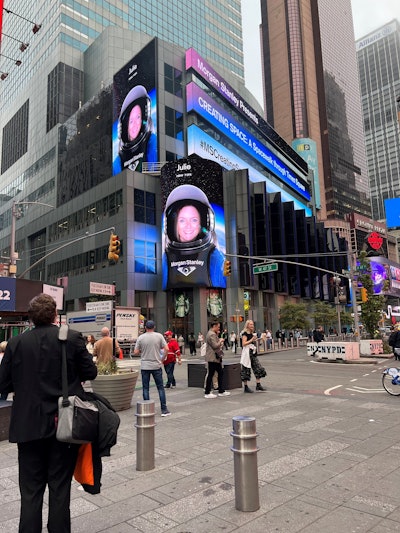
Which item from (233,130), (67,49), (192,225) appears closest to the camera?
(192,225)

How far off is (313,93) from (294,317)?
16457cm

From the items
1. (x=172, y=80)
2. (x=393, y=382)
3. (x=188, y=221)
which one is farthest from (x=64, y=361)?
(x=172, y=80)

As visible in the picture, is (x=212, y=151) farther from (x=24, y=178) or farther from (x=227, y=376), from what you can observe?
(x=227, y=376)

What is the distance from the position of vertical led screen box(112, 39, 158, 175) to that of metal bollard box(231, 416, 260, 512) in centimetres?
4856

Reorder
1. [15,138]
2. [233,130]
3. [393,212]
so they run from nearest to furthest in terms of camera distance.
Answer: [393,212]
[233,130]
[15,138]

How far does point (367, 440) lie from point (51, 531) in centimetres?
515

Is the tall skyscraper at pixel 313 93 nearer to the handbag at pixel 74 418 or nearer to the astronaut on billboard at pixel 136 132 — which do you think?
the astronaut on billboard at pixel 136 132

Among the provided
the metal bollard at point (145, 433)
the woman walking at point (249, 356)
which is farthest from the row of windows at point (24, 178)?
the metal bollard at point (145, 433)

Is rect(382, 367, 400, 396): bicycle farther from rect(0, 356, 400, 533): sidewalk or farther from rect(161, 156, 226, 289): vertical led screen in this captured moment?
rect(161, 156, 226, 289): vertical led screen

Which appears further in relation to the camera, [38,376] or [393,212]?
[393,212]

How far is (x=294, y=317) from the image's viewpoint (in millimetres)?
49562

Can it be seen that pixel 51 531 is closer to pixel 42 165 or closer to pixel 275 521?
pixel 275 521

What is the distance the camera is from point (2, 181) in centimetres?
9062

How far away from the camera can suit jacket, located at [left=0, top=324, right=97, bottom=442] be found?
2.94 m
